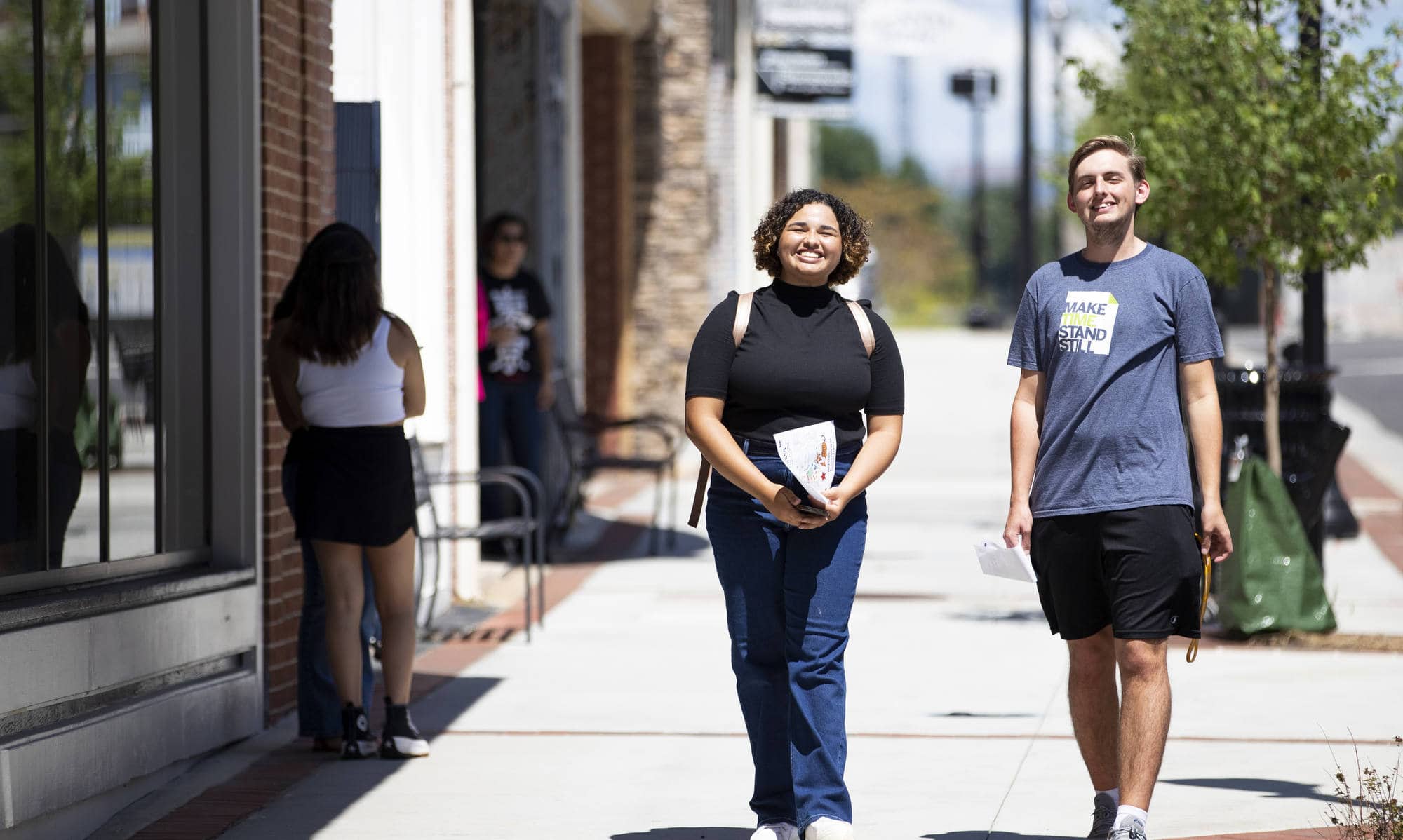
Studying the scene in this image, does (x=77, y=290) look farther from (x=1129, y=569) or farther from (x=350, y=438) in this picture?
(x=1129, y=569)

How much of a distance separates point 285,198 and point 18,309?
5.62 ft

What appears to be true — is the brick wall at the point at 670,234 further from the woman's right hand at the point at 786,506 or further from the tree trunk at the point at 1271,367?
the woman's right hand at the point at 786,506

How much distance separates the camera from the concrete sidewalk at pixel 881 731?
569cm

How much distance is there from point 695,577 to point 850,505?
6596 mm

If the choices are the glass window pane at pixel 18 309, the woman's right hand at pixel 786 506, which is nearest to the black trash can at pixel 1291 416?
the woman's right hand at pixel 786 506

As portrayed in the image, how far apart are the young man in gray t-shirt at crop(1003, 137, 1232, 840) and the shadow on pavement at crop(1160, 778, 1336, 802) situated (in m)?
1.02

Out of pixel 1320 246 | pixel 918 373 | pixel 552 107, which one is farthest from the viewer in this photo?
pixel 918 373

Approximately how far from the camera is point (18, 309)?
5680mm

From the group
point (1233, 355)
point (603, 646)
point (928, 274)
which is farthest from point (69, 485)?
point (928, 274)

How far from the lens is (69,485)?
6000 mm

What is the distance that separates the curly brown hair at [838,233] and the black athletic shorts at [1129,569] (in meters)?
0.85

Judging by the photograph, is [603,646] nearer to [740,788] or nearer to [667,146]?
[740,788]

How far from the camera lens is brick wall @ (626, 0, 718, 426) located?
63.5 ft

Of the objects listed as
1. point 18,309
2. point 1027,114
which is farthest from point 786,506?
point 1027,114
